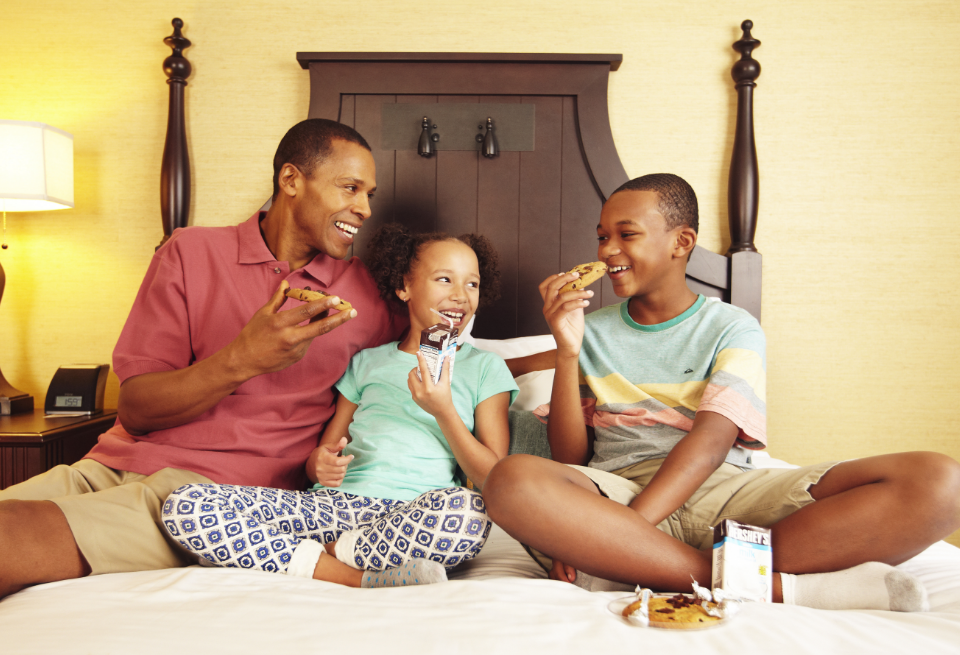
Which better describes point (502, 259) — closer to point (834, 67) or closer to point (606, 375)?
point (606, 375)

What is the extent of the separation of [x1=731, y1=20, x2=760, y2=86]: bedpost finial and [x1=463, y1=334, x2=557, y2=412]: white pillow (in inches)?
44.7

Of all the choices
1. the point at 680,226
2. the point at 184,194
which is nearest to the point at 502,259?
the point at 680,226

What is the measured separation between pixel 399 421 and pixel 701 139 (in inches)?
60.9

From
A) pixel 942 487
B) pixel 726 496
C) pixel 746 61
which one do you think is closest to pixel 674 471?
pixel 726 496

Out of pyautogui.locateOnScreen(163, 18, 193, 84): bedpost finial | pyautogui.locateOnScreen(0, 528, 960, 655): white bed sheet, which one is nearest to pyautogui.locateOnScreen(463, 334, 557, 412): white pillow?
pyautogui.locateOnScreen(0, 528, 960, 655): white bed sheet

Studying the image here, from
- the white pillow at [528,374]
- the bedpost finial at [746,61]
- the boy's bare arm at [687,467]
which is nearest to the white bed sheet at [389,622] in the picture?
the boy's bare arm at [687,467]

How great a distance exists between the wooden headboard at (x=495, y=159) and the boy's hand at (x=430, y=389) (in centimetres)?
94

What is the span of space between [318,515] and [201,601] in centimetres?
35

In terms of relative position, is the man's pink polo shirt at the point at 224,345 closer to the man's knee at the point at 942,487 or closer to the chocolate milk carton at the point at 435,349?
the chocolate milk carton at the point at 435,349

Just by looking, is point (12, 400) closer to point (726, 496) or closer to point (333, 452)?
point (333, 452)

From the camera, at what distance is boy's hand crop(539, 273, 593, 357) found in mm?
1300

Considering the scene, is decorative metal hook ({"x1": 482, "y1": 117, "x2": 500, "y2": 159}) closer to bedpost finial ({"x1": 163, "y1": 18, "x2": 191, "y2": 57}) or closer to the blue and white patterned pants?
bedpost finial ({"x1": 163, "y1": 18, "x2": 191, "y2": 57})

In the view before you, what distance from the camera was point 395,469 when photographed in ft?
4.22

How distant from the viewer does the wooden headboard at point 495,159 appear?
6.89 feet
